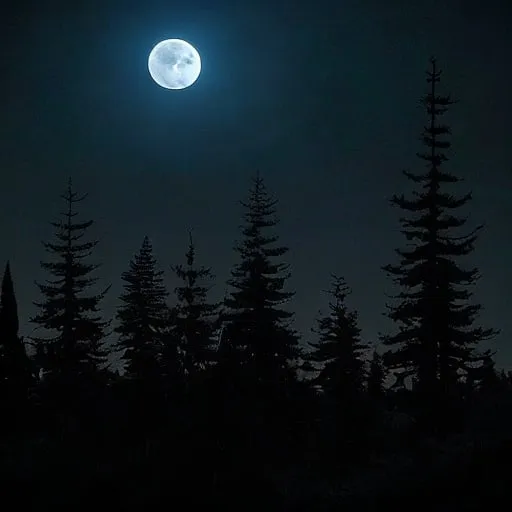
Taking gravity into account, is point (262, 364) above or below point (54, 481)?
above

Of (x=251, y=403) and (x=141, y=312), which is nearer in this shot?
(x=251, y=403)

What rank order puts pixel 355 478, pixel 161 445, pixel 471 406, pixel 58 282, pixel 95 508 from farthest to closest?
1. pixel 58 282
2. pixel 471 406
3. pixel 161 445
4. pixel 355 478
5. pixel 95 508

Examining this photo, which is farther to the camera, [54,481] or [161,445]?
[161,445]

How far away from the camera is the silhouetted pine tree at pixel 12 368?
33.9 meters

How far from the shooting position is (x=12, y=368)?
37.1 m

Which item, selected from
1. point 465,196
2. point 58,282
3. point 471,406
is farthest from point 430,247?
point 58,282

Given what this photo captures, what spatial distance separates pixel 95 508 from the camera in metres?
19.7

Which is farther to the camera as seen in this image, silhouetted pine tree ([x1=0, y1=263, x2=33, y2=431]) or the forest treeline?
silhouetted pine tree ([x1=0, y1=263, x2=33, y2=431])

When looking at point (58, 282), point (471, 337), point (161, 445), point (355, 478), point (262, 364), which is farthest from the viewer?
point (58, 282)

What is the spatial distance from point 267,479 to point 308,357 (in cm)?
1545

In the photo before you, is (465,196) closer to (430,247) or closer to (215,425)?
(430,247)

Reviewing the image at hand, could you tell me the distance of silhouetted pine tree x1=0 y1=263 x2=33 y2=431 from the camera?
3391 centimetres

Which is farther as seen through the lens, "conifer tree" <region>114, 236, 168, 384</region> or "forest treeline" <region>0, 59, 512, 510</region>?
"conifer tree" <region>114, 236, 168, 384</region>

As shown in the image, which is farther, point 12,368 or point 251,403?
point 12,368
